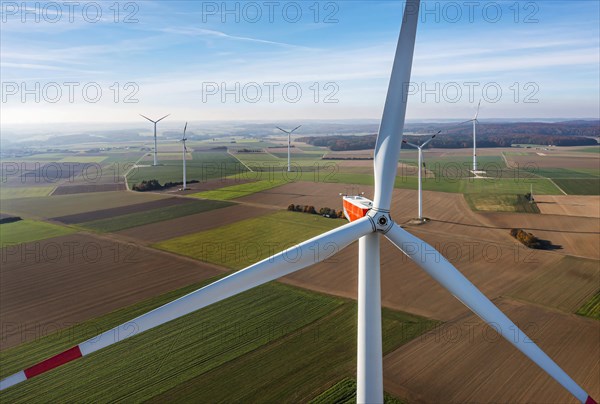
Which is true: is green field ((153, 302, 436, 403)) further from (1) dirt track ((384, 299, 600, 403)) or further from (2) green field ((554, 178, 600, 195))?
(2) green field ((554, 178, 600, 195))

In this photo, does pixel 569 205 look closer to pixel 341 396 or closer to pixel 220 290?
pixel 341 396

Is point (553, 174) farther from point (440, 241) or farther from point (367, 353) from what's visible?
point (367, 353)

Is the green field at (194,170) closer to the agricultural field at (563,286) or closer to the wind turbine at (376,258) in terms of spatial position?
the agricultural field at (563,286)

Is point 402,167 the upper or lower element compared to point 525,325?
upper

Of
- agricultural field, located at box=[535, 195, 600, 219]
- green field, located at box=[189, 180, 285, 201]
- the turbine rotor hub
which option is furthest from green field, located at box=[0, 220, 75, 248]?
agricultural field, located at box=[535, 195, 600, 219]

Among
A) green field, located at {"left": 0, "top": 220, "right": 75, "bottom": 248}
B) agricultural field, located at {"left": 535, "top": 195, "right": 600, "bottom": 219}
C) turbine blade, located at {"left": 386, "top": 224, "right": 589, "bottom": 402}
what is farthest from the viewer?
agricultural field, located at {"left": 535, "top": 195, "right": 600, "bottom": 219}

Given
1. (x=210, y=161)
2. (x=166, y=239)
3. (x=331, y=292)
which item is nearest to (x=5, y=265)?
(x=166, y=239)

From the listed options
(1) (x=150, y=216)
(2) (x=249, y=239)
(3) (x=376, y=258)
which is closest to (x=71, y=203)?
(1) (x=150, y=216)
